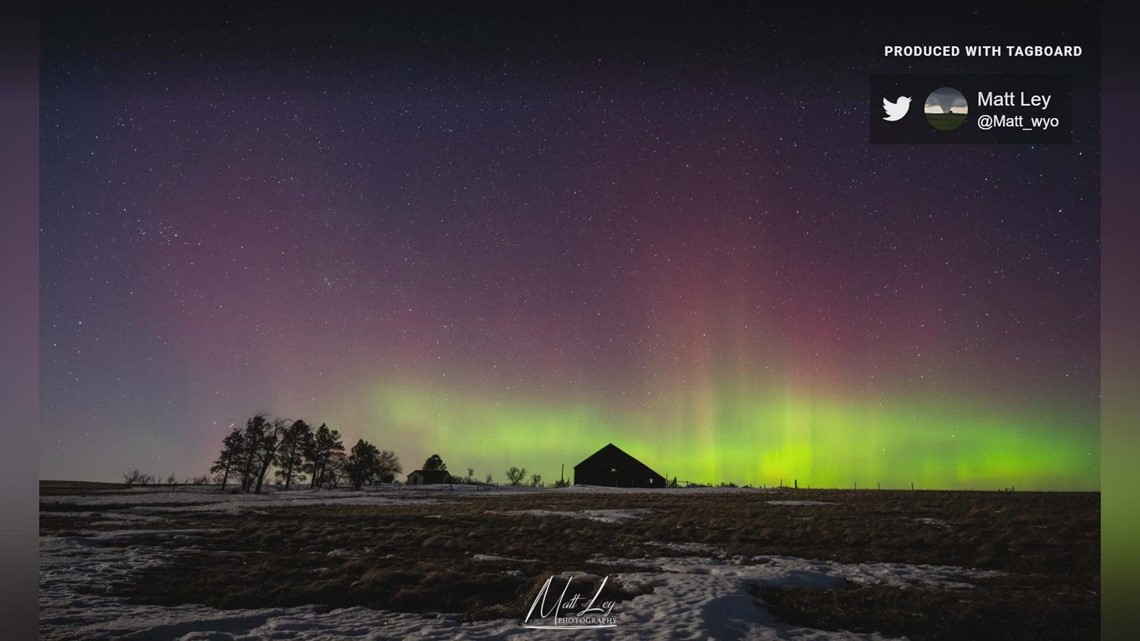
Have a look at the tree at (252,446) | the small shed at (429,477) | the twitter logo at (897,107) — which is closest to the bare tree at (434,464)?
the small shed at (429,477)

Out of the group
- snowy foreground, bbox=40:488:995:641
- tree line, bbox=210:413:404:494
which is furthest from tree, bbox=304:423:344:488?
snowy foreground, bbox=40:488:995:641

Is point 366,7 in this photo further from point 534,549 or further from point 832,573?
point 832,573

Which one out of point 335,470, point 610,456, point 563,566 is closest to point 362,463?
point 335,470

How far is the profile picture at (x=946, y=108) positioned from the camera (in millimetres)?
11384

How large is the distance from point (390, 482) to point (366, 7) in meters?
11.8

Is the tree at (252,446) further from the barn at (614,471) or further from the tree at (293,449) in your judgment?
the barn at (614,471)

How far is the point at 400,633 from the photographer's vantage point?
9250mm

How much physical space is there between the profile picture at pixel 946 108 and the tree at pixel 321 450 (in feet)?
46.7

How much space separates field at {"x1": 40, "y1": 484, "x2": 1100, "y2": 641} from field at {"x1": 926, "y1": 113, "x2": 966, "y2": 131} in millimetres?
7761

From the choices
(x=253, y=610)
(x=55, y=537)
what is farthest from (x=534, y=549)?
(x=55, y=537)

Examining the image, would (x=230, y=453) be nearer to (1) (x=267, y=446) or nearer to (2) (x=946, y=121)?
(1) (x=267, y=446)

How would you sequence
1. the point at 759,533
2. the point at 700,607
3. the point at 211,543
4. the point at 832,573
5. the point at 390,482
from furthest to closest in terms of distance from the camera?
the point at 390,482 < the point at 759,533 < the point at 211,543 < the point at 832,573 < the point at 700,607

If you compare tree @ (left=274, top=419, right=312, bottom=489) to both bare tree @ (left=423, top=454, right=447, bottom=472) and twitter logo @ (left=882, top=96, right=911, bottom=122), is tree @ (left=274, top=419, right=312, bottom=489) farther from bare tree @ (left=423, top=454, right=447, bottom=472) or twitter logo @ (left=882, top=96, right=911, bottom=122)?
twitter logo @ (left=882, top=96, right=911, bottom=122)

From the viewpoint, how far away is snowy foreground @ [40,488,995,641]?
9.25 metres
